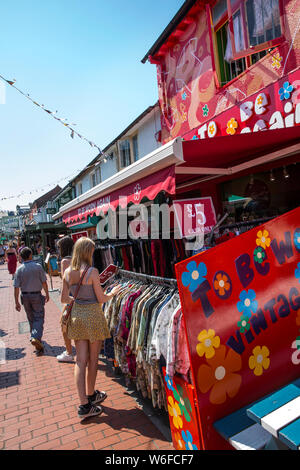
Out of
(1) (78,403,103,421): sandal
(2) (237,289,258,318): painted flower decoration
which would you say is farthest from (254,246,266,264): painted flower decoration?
(1) (78,403,103,421): sandal

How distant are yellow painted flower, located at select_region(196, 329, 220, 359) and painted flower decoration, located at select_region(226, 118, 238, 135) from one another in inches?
181

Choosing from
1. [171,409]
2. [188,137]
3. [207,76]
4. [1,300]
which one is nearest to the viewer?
[171,409]

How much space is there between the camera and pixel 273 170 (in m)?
5.55

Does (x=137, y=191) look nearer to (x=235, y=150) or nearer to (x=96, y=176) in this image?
(x=235, y=150)

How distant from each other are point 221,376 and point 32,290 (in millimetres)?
4139

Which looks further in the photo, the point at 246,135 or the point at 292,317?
the point at 246,135

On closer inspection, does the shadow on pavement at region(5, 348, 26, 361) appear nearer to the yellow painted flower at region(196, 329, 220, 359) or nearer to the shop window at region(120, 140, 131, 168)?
the yellow painted flower at region(196, 329, 220, 359)

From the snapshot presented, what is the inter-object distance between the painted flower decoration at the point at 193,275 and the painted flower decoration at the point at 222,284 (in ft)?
0.35

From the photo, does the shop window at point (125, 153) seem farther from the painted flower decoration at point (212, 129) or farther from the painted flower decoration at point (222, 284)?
the painted flower decoration at point (222, 284)

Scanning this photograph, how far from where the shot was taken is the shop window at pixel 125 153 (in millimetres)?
13198

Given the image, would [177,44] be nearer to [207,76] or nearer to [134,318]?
[207,76]

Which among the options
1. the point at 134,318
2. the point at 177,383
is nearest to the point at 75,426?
the point at 134,318

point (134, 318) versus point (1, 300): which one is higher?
point (134, 318)

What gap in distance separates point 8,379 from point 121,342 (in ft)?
6.68
